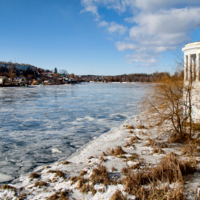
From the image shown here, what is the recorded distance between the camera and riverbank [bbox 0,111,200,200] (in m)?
4.46

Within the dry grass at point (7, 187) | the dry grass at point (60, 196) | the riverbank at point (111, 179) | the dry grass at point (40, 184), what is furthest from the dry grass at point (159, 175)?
the dry grass at point (7, 187)

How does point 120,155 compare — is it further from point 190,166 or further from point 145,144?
point 190,166

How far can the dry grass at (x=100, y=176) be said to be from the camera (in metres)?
4.95

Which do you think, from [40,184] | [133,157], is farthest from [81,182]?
[133,157]

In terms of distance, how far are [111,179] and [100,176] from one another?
1.04 ft

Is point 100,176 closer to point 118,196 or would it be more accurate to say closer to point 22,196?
point 118,196

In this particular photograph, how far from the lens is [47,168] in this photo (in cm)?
634

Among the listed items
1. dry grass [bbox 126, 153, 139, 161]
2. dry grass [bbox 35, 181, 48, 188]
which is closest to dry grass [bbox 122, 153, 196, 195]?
dry grass [bbox 126, 153, 139, 161]

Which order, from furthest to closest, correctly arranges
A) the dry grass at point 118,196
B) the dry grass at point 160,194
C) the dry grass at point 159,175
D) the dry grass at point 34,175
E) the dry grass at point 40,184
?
the dry grass at point 34,175, the dry grass at point 40,184, the dry grass at point 159,175, the dry grass at point 118,196, the dry grass at point 160,194

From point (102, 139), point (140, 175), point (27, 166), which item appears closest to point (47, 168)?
point (27, 166)

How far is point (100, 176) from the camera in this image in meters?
5.16

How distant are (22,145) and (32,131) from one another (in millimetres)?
2479

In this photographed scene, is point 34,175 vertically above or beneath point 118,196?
beneath

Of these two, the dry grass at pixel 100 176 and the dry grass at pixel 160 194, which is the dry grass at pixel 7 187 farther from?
the dry grass at pixel 160 194
